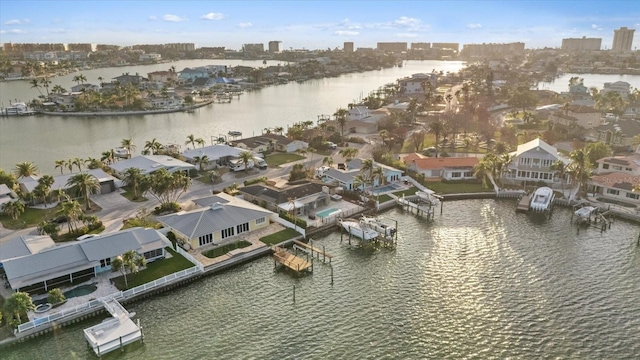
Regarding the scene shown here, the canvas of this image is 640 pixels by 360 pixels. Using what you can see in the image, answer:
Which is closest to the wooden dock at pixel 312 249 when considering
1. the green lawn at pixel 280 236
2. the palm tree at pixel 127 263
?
the green lawn at pixel 280 236

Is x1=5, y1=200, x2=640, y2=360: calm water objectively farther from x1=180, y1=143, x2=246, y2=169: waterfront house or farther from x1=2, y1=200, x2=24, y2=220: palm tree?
x1=180, y1=143, x2=246, y2=169: waterfront house

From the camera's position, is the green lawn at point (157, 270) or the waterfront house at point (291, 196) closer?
the green lawn at point (157, 270)

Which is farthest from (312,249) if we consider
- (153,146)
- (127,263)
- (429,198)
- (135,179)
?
(153,146)

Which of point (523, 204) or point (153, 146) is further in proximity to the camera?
point (153, 146)

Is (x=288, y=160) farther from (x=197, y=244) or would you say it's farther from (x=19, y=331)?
(x=19, y=331)

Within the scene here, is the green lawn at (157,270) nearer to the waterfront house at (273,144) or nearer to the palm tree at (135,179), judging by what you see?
the palm tree at (135,179)

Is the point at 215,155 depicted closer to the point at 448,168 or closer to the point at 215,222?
the point at 215,222
